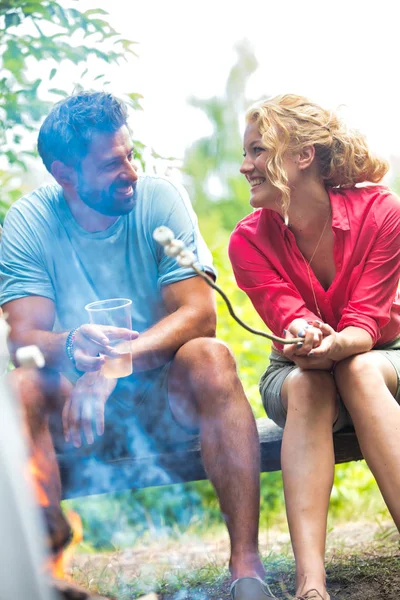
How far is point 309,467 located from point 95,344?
0.67m

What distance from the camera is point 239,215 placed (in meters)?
5.97

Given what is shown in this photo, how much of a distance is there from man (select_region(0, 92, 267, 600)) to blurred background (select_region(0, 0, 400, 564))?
0.65m

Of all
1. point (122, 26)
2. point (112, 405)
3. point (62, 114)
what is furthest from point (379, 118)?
point (112, 405)

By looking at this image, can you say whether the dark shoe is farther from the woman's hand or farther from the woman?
the woman's hand

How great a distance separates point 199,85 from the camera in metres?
5.57

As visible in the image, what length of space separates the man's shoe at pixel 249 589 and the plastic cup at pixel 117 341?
64cm

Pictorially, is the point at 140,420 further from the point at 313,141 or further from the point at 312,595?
the point at 313,141

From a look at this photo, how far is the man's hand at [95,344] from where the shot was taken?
209 cm

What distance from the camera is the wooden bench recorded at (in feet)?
7.75

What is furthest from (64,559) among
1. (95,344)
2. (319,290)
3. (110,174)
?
(110,174)

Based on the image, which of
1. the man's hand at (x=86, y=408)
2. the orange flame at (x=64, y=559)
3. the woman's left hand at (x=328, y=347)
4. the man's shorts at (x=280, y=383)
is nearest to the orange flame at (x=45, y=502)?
the orange flame at (x=64, y=559)

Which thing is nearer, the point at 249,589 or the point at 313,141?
the point at 249,589

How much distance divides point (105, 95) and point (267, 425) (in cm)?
122

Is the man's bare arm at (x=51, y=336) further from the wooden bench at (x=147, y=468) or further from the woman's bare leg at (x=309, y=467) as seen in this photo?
the woman's bare leg at (x=309, y=467)
